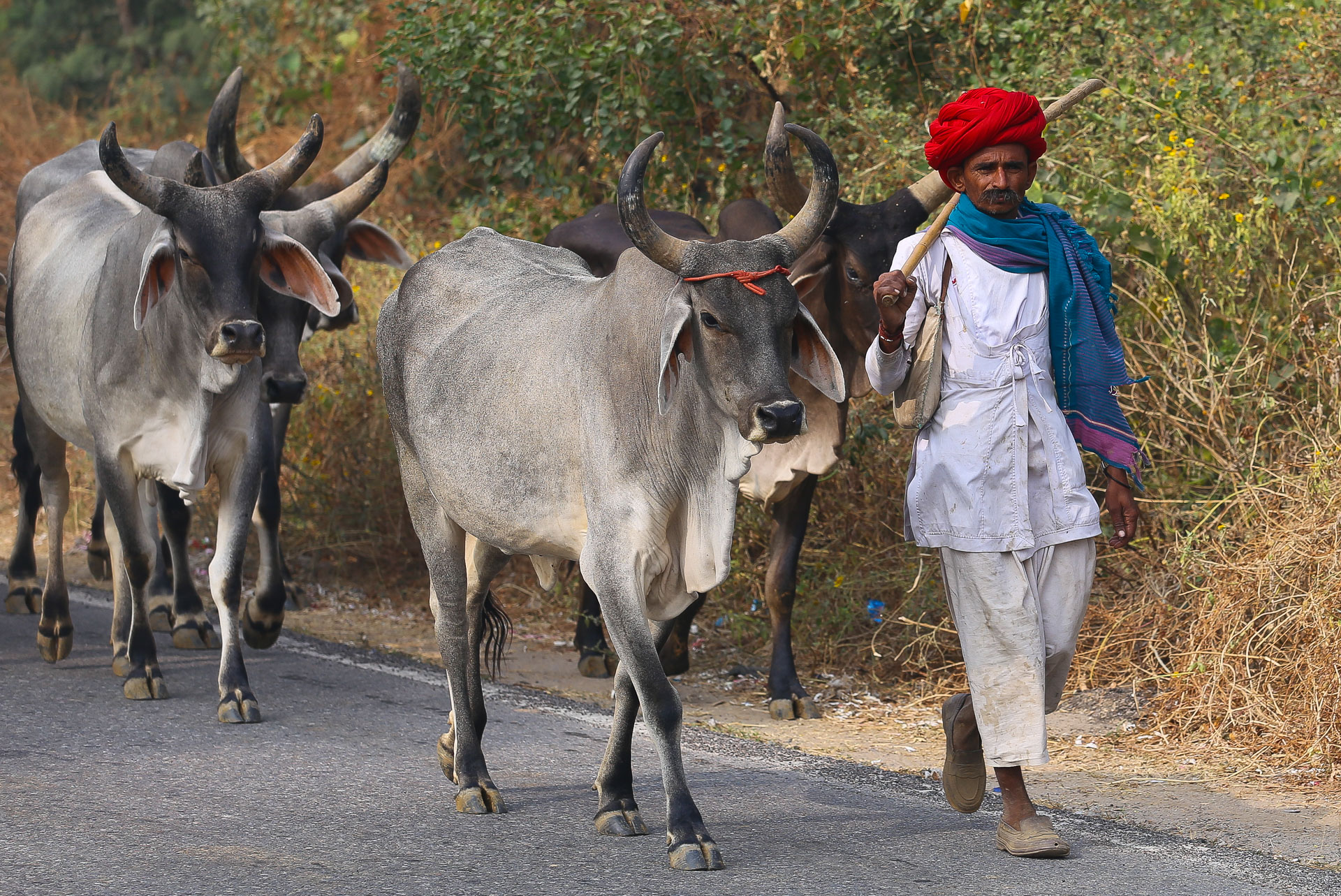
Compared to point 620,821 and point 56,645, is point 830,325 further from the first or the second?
point 56,645

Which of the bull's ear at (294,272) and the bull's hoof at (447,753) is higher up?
the bull's ear at (294,272)

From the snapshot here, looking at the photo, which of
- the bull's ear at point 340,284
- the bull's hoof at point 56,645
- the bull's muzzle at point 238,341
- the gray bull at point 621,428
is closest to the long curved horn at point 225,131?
the bull's ear at point 340,284

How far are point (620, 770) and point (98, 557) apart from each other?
5.04 meters

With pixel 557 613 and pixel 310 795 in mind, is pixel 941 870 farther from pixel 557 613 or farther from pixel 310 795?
pixel 557 613

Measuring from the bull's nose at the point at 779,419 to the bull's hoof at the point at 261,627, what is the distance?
331 centimetres

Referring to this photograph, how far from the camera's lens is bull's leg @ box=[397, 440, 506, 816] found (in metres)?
4.64

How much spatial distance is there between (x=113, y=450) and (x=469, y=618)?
190cm

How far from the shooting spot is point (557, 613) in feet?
25.7

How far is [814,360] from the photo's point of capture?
4.23 m

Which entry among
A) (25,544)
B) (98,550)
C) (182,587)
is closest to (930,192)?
(182,587)

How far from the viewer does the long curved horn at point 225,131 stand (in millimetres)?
7422

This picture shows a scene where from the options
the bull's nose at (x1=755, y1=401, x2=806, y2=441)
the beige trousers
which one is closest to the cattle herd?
the bull's nose at (x1=755, y1=401, x2=806, y2=441)

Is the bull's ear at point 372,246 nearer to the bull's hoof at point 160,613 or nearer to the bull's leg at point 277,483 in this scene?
the bull's leg at point 277,483

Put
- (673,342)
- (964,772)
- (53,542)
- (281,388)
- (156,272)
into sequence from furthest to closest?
(53,542) < (281,388) < (156,272) < (964,772) < (673,342)
